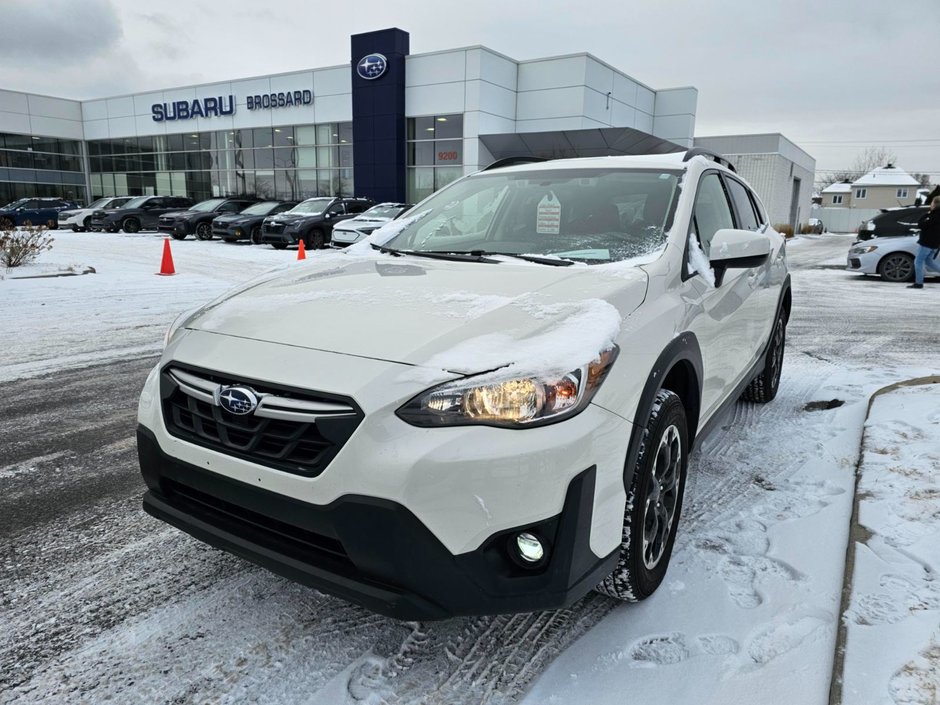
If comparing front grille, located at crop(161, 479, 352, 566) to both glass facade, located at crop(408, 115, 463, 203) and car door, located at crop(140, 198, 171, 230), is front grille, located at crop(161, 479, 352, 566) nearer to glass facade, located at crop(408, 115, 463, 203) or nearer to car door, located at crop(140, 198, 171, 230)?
glass facade, located at crop(408, 115, 463, 203)

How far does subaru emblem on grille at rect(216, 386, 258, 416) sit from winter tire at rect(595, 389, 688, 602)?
124cm

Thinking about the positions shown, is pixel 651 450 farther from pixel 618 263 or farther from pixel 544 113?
pixel 544 113

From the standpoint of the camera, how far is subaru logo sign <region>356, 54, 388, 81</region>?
29625 mm

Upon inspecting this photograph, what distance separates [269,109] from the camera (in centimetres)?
3409

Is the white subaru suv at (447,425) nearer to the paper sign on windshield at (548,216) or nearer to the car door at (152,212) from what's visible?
the paper sign on windshield at (548,216)

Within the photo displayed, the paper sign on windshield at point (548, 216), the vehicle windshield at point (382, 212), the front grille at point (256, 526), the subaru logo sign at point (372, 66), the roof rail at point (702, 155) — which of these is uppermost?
the subaru logo sign at point (372, 66)

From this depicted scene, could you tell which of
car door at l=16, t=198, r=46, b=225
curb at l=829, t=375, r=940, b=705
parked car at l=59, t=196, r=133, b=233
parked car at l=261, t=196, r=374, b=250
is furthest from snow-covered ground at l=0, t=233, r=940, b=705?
car door at l=16, t=198, r=46, b=225

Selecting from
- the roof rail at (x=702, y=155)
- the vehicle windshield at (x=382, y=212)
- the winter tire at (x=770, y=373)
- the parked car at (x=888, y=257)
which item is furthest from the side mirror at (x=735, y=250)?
the vehicle windshield at (x=382, y=212)

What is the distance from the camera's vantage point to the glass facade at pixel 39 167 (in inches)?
1656

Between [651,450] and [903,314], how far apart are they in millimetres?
9488

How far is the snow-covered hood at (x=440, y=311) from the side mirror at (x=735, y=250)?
1.94ft

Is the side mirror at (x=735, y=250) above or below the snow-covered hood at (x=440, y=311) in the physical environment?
above

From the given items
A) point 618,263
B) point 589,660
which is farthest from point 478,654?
point 618,263

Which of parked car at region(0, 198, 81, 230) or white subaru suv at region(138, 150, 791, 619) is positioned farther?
parked car at region(0, 198, 81, 230)
